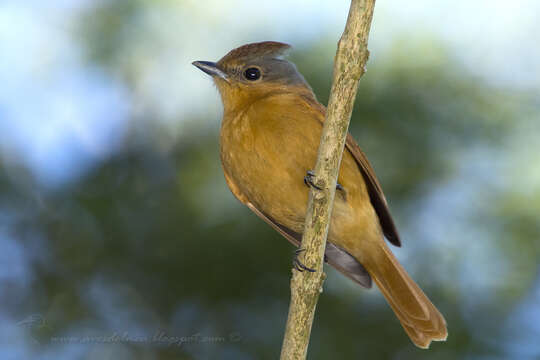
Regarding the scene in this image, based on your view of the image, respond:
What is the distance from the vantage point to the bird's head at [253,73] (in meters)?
4.14

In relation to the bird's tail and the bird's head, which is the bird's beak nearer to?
the bird's head

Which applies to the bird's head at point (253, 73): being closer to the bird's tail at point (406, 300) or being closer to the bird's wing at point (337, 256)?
the bird's wing at point (337, 256)

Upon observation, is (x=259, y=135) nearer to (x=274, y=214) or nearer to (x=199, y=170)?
(x=274, y=214)

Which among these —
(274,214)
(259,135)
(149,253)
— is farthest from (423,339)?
(149,253)

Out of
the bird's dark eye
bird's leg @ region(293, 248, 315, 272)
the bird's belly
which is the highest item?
the bird's dark eye

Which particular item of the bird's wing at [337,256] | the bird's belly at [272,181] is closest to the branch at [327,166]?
the bird's belly at [272,181]

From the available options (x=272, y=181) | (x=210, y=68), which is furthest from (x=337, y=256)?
(x=210, y=68)

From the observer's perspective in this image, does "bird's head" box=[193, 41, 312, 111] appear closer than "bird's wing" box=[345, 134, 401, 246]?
No

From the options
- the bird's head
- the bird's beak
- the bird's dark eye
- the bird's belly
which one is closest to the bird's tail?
the bird's belly

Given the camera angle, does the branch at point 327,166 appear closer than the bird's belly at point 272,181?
Yes

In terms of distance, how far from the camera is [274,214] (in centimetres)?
385

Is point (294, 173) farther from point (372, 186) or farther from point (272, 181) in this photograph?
point (372, 186)

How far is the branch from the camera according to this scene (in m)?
2.63

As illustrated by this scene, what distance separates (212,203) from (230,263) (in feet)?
1.52
